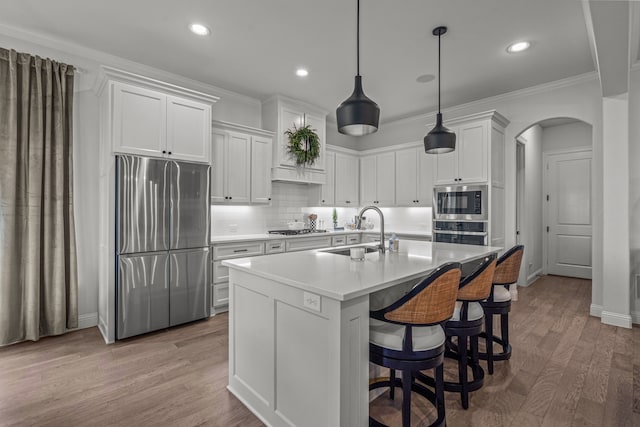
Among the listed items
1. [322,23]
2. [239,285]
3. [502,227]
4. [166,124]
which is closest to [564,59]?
[502,227]

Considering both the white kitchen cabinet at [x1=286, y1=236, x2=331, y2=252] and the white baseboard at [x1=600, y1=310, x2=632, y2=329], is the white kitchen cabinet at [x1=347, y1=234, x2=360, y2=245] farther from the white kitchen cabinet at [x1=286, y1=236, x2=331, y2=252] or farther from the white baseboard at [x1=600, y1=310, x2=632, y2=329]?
the white baseboard at [x1=600, y1=310, x2=632, y2=329]

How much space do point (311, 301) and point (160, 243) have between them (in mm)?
2379

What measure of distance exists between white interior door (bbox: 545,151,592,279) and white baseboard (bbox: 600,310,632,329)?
2833 millimetres

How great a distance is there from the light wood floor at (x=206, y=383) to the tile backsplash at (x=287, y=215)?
64.0 inches

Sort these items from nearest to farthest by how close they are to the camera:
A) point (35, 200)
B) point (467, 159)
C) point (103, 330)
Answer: point (35, 200) < point (103, 330) < point (467, 159)

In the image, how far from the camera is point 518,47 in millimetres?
3420

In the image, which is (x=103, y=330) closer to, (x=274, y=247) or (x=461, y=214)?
(x=274, y=247)

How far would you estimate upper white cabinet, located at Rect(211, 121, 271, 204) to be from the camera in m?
4.23

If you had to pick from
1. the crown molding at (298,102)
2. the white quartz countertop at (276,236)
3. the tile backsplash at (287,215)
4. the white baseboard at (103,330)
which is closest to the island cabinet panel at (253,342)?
the white baseboard at (103,330)

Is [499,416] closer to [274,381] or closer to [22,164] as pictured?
[274,381]

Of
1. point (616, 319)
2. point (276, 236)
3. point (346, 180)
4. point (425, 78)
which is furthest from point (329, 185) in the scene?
point (616, 319)

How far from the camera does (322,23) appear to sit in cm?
299

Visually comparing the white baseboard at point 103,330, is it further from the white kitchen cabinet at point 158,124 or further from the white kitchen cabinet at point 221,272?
the white kitchen cabinet at point 158,124

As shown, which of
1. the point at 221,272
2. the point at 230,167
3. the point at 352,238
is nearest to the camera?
the point at 221,272
